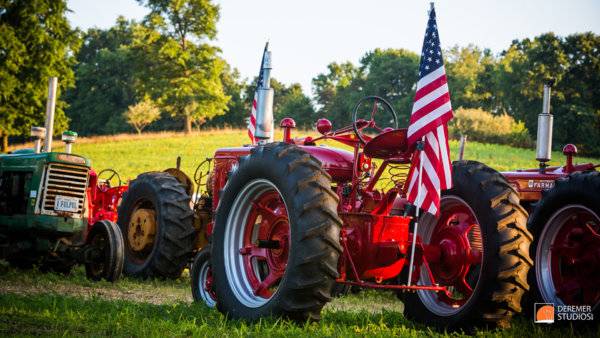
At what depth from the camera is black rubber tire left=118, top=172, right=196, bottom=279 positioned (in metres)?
9.17

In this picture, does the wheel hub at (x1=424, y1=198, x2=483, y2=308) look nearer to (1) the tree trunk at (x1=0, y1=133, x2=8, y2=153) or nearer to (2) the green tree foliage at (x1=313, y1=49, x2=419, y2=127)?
(1) the tree trunk at (x1=0, y1=133, x2=8, y2=153)

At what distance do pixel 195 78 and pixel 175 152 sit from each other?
17417 millimetres

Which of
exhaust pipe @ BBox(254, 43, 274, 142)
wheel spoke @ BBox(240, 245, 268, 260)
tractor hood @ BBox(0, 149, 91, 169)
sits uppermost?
exhaust pipe @ BBox(254, 43, 274, 142)

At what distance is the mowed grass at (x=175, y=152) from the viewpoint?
1273 inches

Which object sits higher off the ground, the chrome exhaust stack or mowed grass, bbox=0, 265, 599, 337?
the chrome exhaust stack

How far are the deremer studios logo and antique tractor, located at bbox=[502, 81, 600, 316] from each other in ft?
0.27

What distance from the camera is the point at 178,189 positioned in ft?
31.5

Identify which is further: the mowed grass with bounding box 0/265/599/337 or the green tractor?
the green tractor

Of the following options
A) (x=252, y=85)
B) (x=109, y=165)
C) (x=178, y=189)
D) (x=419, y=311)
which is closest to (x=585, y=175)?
(x=419, y=311)

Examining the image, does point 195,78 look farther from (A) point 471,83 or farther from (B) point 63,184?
(B) point 63,184

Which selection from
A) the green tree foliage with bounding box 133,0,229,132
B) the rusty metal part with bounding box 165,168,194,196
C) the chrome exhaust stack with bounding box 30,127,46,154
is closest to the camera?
the rusty metal part with bounding box 165,168,194,196

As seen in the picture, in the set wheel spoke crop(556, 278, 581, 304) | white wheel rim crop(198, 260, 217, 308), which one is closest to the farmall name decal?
wheel spoke crop(556, 278, 581, 304)

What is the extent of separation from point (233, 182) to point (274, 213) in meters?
0.44

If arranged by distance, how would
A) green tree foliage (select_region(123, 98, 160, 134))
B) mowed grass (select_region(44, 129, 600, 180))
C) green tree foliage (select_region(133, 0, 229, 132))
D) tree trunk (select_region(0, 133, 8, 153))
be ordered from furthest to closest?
green tree foliage (select_region(123, 98, 160, 134)) → green tree foliage (select_region(133, 0, 229, 132)) → tree trunk (select_region(0, 133, 8, 153)) → mowed grass (select_region(44, 129, 600, 180))
